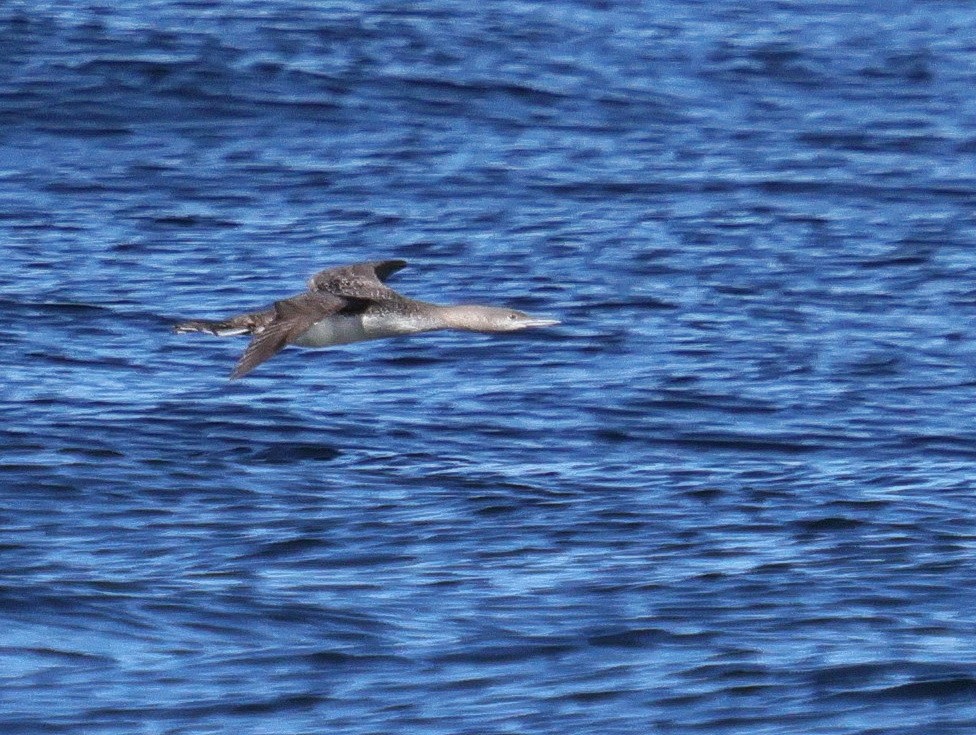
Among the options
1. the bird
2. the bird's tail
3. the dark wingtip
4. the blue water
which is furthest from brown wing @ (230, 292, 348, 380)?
the blue water

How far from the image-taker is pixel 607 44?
29312mm

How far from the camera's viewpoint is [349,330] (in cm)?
1257

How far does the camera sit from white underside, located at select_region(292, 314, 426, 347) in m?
12.4

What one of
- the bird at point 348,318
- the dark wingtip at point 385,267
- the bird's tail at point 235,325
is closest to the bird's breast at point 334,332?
the bird at point 348,318

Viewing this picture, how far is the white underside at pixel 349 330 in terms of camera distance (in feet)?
40.8

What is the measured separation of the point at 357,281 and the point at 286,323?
1.59 m

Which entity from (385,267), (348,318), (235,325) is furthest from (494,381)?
(235,325)

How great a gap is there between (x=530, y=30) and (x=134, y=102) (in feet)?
18.2

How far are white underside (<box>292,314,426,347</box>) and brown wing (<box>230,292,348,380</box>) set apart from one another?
0.10 metres

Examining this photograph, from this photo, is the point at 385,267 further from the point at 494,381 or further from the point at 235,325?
the point at 494,381

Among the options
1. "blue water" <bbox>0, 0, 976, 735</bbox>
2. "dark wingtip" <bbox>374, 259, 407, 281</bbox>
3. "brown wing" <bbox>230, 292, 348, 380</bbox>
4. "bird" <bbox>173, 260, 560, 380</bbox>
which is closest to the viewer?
"brown wing" <bbox>230, 292, 348, 380</bbox>

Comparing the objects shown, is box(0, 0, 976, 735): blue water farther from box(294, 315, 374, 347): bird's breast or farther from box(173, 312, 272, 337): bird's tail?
box(173, 312, 272, 337): bird's tail

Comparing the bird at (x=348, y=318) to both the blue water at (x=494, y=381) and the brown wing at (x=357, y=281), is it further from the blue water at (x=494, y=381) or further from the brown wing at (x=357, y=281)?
the blue water at (x=494, y=381)

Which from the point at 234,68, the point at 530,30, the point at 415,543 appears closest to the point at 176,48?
the point at 234,68
